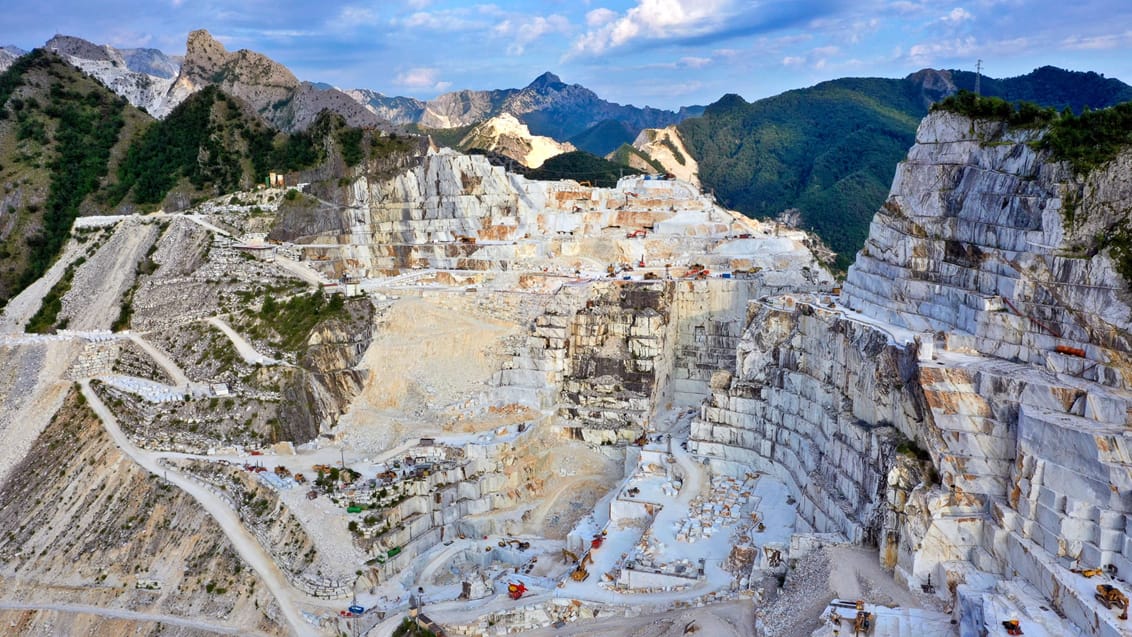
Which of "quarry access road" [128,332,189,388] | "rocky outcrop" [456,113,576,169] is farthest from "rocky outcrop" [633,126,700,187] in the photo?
"quarry access road" [128,332,189,388]

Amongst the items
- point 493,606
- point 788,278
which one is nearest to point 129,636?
point 493,606

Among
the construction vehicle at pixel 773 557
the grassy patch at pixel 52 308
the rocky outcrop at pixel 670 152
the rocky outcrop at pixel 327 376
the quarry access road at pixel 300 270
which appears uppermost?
the rocky outcrop at pixel 670 152

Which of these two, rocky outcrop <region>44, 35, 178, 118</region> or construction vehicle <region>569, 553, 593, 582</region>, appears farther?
rocky outcrop <region>44, 35, 178, 118</region>

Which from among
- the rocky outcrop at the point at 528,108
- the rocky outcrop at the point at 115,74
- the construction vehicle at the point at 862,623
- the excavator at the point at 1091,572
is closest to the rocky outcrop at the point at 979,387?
the excavator at the point at 1091,572

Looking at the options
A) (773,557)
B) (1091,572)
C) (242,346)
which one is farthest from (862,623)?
(242,346)

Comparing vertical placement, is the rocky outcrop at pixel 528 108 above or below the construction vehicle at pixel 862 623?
above

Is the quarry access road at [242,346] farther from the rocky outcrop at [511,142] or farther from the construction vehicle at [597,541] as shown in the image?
the rocky outcrop at [511,142]

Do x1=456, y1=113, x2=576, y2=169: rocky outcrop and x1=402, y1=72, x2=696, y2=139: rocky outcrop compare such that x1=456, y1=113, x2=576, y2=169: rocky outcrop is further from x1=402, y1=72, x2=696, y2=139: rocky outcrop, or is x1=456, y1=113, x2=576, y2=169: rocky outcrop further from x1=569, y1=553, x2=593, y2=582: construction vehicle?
x1=569, y1=553, x2=593, y2=582: construction vehicle

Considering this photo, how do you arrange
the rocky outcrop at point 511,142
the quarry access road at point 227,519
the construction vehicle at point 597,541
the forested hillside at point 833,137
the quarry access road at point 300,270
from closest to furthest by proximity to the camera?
the quarry access road at point 227,519 < the construction vehicle at point 597,541 < the quarry access road at point 300,270 < the forested hillside at point 833,137 < the rocky outcrop at point 511,142
